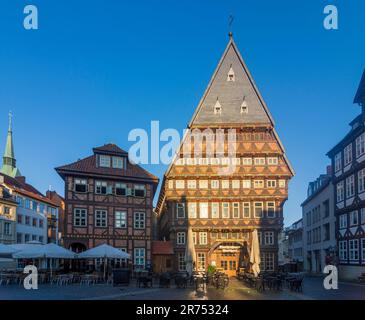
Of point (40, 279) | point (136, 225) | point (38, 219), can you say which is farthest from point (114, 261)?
point (38, 219)

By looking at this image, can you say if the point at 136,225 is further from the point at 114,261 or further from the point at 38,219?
the point at 38,219

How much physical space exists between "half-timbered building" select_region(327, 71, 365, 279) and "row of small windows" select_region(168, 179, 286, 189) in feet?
15.7

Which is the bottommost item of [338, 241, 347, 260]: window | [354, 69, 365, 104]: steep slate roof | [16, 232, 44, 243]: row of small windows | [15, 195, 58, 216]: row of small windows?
[338, 241, 347, 260]: window

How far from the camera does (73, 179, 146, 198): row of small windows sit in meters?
37.3

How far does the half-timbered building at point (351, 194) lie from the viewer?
108ft

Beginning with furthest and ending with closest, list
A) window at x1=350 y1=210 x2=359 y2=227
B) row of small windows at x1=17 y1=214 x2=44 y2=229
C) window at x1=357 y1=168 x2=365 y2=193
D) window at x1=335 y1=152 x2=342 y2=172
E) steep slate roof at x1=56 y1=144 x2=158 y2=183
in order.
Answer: row of small windows at x1=17 y1=214 x2=44 y2=229, window at x1=335 y1=152 x2=342 y2=172, steep slate roof at x1=56 y1=144 x2=158 y2=183, window at x1=350 y1=210 x2=359 y2=227, window at x1=357 y1=168 x2=365 y2=193

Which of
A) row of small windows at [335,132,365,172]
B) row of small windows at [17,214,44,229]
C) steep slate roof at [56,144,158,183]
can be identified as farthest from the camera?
row of small windows at [17,214,44,229]

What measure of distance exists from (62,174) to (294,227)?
160ft

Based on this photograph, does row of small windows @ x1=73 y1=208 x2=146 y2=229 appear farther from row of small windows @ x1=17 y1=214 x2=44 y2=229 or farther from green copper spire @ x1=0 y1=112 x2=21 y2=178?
green copper spire @ x1=0 y1=112 x2=21 y2=178

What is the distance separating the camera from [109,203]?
38.1 m

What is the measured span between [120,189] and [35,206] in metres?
21.4

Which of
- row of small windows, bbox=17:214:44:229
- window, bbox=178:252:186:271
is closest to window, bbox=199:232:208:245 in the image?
window, bbox=178:252:186:271

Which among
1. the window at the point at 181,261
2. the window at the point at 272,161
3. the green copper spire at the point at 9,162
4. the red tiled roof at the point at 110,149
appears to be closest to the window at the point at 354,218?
the window at the point at 272,161

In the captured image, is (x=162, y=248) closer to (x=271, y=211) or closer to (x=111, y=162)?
(x=111, y=162)
